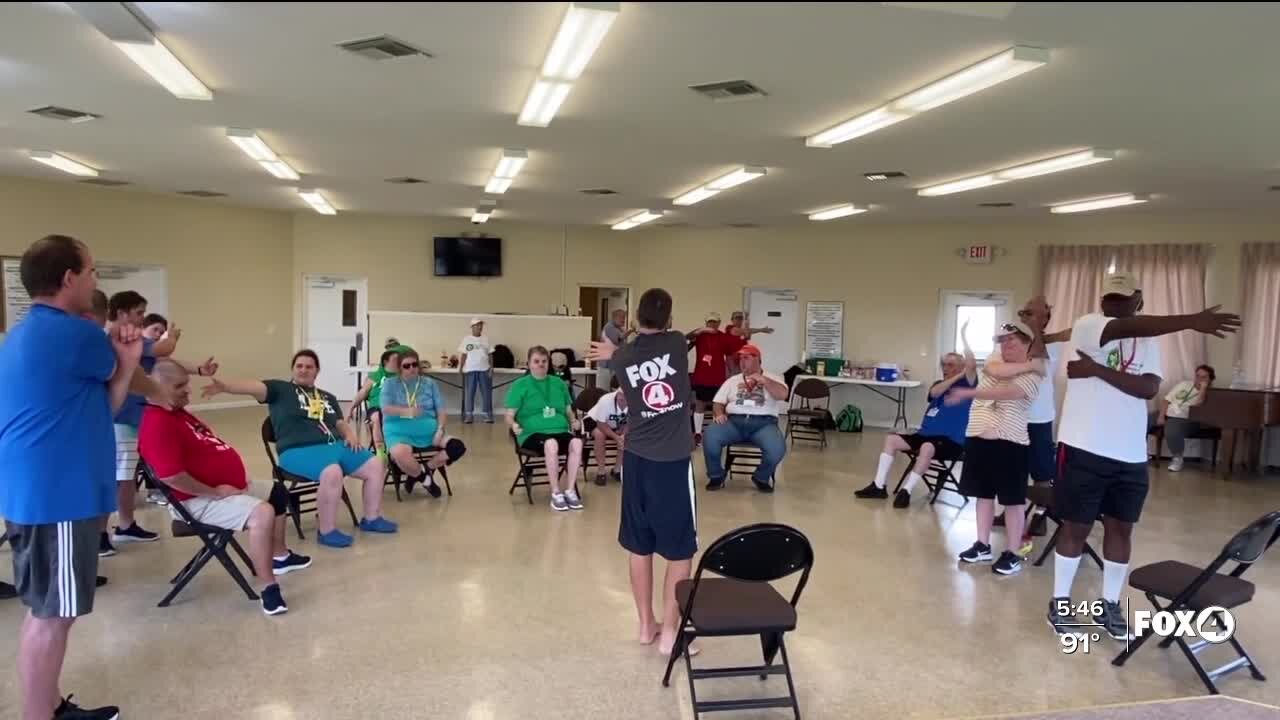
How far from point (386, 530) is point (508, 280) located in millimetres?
7854

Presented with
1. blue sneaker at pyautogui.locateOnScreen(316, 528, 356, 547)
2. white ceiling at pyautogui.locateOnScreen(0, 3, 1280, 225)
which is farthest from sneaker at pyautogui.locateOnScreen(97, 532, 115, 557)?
white ceiling at pyautogui.locateOnScreen(0, 3, 1280, 225)

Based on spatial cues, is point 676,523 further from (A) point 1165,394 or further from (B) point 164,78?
Result: (A) point 1165,394

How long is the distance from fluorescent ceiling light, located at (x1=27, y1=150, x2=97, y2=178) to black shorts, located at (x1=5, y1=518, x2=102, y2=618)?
6116 millimetres

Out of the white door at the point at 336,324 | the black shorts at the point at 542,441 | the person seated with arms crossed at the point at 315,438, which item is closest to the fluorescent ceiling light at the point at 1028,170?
the black shorts at the point at 542,441

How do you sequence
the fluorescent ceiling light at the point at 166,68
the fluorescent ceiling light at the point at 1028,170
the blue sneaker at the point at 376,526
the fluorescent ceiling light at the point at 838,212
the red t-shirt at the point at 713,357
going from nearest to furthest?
the fluorescent ceiling light at the point at 166,68 → the blue sneaker at the point at 376,526 → the fluorescent ceiling light at the point at 1028,170 → the fluorescent ceiling light at the point at 838,212 → the red t-shirt at the point at 713,357

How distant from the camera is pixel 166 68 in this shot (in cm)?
420

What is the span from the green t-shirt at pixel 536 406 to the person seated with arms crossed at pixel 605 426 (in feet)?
1.67

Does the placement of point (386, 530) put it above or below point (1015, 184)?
below

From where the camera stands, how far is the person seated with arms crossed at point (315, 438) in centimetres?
477

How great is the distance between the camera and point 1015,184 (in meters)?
7.48

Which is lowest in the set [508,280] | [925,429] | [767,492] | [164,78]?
[767,492]

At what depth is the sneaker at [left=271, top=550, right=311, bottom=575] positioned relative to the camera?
14.4 ft

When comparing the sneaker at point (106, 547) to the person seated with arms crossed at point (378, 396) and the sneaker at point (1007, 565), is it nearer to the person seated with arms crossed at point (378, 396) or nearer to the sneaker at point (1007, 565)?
the person seated with arms crossed at point (378, 396)

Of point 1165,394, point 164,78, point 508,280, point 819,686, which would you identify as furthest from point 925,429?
point 508,280
